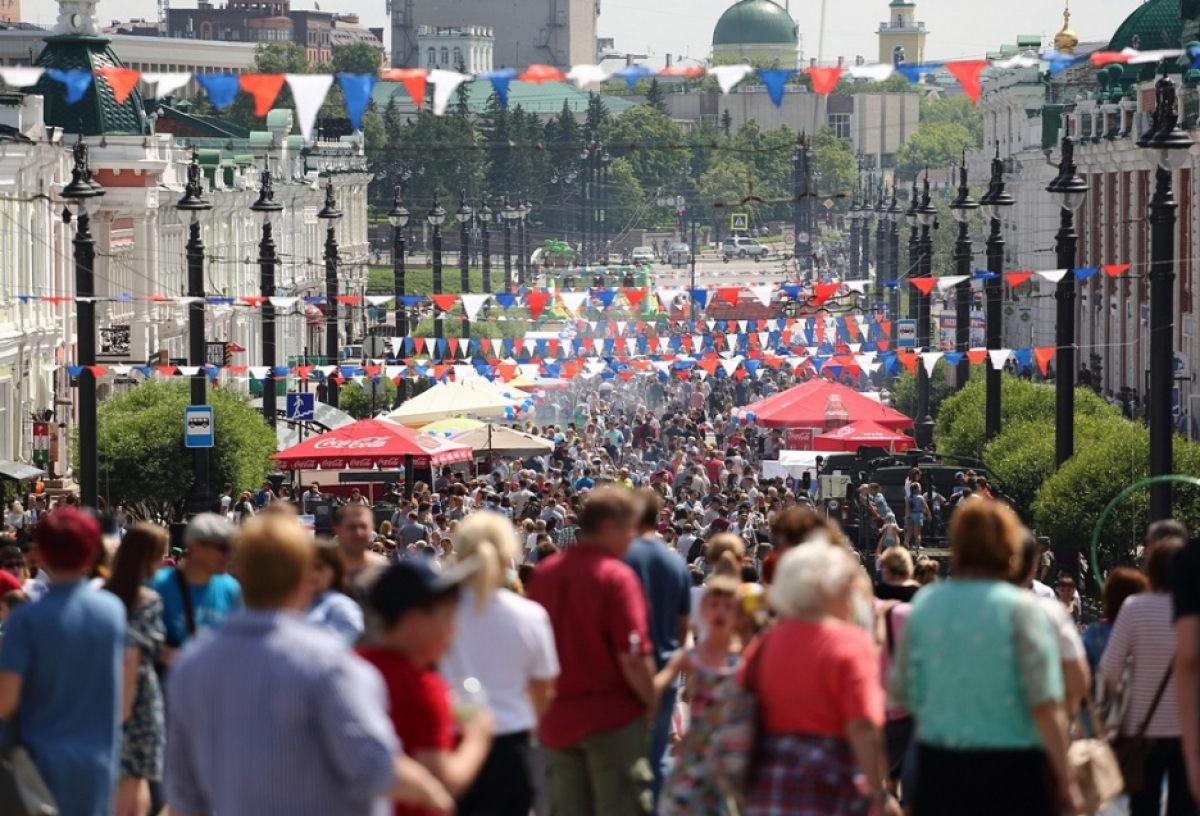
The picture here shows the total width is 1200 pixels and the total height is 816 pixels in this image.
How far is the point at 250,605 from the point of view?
268 inches

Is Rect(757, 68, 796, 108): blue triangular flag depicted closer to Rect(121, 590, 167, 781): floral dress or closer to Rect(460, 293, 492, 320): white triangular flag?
Rect(121, 590, 167, 781): floral dress

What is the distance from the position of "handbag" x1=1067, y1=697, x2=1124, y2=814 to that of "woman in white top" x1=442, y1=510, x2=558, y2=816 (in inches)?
67.2

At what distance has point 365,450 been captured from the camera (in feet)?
110

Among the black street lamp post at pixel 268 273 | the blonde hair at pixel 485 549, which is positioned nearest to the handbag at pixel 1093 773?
the blonde hair at pixel 485 549

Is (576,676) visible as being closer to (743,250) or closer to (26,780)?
(26,780)

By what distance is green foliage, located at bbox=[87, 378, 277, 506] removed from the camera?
3647 centimetres

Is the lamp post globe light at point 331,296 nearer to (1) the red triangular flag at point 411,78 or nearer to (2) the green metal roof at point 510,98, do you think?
(1) the red triangular flag at point 411,78

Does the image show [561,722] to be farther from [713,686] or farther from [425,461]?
[425,461]

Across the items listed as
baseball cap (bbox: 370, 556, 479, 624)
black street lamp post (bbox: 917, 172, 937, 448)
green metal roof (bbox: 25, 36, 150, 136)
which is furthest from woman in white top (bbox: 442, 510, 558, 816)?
green metal roof (bbox: 25, 36, 150, 136)

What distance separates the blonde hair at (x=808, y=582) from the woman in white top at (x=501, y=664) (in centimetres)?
107

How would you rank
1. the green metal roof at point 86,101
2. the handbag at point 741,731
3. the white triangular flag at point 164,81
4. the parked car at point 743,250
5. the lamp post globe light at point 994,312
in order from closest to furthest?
the handbag at point 741,731 < the white triangular flag at point 164,81 < the lamp post globe light at point 994,312 < the green metal roof at point 86,101 < the parked car at point 743,250

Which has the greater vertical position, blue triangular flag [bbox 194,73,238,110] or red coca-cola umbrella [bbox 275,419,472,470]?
blue triangular flag [bbox 194,73,238,110]

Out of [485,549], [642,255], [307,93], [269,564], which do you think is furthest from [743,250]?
[269,564]

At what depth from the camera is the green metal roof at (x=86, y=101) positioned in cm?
5806
